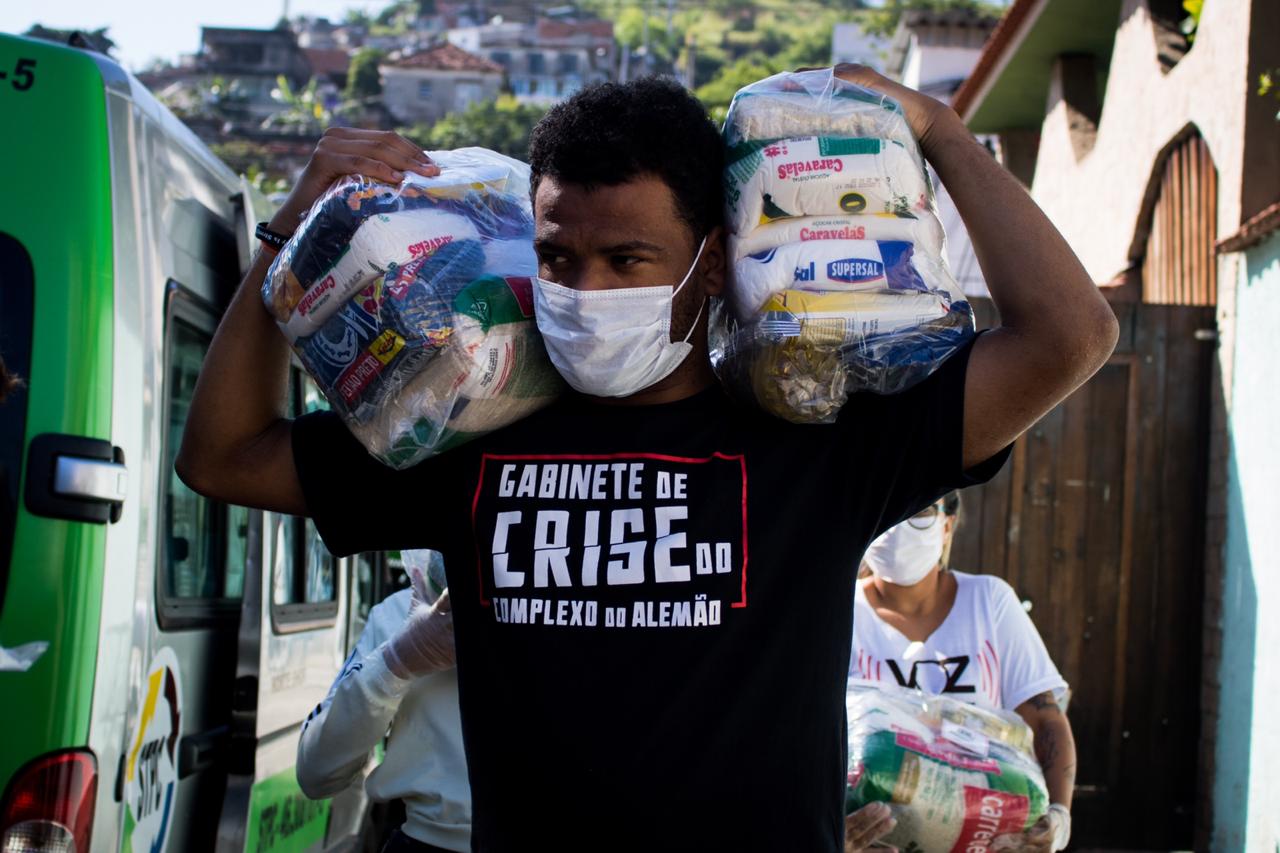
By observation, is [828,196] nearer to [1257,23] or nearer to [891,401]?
[891,401]

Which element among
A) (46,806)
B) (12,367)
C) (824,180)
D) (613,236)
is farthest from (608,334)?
(46,806)

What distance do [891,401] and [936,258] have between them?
272mm

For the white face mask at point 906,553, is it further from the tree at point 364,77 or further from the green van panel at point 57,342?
the tree at point 364,77

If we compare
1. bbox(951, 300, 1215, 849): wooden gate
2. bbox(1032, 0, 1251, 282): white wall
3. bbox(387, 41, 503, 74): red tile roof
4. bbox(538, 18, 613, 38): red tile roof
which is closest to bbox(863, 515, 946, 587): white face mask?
bbox(951, 300, 1215, 849): wooden gate

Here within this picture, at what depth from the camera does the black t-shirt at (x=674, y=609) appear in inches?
78.3

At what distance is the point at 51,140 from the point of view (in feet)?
8.99

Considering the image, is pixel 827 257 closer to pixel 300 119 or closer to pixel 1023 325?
pixel 1023 325

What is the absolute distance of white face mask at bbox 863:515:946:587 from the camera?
4.00 meters

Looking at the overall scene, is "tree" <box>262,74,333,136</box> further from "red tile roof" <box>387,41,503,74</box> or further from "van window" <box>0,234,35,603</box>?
"van window" <box>0,234,35,603</box>

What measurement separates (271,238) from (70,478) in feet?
2.23

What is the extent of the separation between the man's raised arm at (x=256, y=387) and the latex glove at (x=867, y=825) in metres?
1.47

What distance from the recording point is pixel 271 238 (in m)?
2.39

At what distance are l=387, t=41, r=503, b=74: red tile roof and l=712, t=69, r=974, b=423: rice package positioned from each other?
7722cm

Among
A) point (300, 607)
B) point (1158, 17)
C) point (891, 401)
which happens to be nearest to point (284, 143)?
point (1158, 17)
